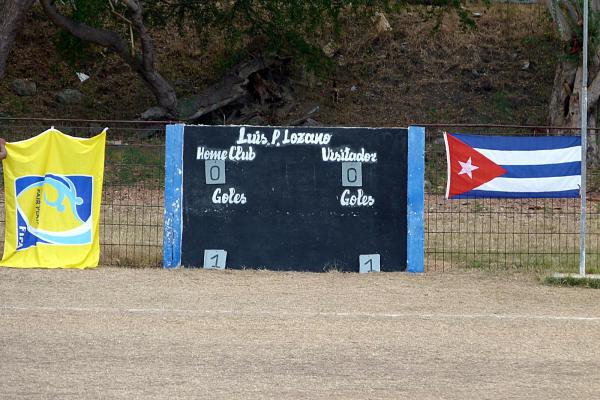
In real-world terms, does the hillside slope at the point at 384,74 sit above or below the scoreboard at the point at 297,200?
above

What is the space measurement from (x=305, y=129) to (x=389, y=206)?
1.46 m

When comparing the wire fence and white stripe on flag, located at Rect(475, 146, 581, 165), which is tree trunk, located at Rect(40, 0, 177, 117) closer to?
the wire fence

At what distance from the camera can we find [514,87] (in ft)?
102

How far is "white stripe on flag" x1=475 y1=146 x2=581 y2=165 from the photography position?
13477 mm

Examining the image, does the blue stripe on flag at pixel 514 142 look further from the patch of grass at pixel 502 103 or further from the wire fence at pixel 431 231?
the patch of grass at pixel 502 103

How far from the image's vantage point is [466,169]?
531 inches

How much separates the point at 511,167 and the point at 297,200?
2.77m

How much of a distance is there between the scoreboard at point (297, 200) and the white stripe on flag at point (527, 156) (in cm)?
96

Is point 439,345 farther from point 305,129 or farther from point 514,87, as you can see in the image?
point 514,87

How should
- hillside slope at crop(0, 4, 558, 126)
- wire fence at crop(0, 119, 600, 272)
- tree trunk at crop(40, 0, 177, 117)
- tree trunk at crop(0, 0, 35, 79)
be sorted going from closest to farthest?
wire fence at crop(0, 119, 600, 272), tree trunk at crop(0, 0, 35, 79), tree trunk at crop(40, 0, 177, 117), hillside slope at crop(0, 4, 558, 126)

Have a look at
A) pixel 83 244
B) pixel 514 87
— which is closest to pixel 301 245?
pixel 83 244

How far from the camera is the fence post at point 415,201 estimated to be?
13.3 metres

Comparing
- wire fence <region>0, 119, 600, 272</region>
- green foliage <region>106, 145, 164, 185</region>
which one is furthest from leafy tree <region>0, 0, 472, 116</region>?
green foliage <region>106, 145, 164, 185</region>

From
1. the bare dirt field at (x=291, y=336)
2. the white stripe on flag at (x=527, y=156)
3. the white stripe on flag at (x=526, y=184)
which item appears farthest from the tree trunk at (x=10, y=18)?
the white stripe on flag at (x=526, y=184)
